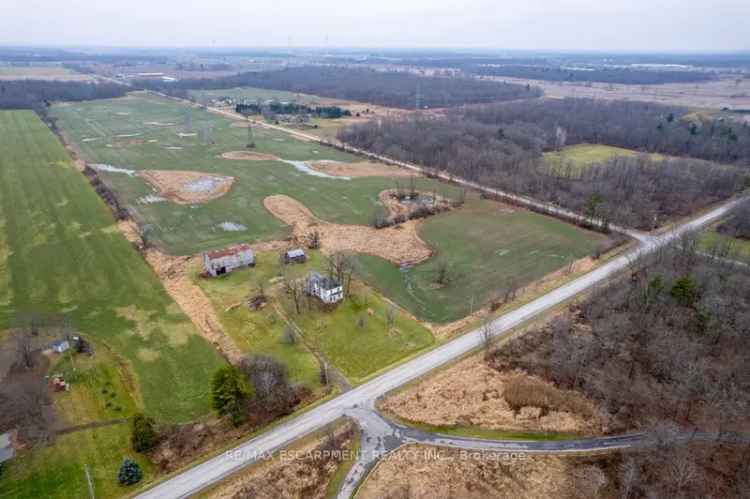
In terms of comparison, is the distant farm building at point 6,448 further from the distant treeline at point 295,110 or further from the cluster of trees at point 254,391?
the distant treeline at point 295,110

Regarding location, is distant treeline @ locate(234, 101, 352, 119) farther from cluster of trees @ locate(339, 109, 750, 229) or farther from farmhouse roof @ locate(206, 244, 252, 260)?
farmhouse roof @ locate(206, 244, 252, 260)

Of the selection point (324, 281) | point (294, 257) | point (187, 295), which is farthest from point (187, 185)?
point (324, 281)

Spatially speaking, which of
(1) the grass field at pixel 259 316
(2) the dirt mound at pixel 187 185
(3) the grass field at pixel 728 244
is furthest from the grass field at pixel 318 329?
(3) the grass field at pixel 728 244

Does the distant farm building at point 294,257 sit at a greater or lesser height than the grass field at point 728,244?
lesser

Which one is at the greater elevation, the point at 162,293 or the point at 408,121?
the point at 408,121

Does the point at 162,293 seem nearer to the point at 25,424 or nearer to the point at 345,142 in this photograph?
the point at 25,424

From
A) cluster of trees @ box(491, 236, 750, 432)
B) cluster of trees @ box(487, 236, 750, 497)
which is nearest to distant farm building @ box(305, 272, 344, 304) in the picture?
cluster of trees @ box(487, 236, 750, 497)

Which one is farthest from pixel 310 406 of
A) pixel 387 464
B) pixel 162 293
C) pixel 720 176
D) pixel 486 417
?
pixel 720 176
